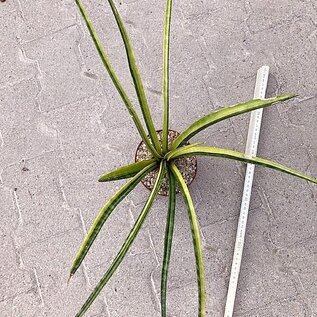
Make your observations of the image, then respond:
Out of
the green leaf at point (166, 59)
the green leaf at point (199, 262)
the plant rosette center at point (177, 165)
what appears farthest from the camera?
the plant rosette center at point (177, 165)

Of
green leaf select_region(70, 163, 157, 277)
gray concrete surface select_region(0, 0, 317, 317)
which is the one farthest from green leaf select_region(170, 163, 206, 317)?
gray concrete surface select_region(0, 0, 317, 317)

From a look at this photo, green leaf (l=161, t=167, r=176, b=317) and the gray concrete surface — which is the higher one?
the gray concrete surface

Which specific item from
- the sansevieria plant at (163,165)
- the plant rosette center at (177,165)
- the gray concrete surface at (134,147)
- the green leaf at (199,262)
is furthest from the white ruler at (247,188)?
the green leaf at (199,262)

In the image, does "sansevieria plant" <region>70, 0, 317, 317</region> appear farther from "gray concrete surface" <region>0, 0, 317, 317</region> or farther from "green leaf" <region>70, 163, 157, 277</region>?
"gray concrete surface" <region>0, 0, 317, 317</region>

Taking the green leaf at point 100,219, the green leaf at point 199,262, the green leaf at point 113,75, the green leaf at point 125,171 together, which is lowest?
the green leaf at point 199,262

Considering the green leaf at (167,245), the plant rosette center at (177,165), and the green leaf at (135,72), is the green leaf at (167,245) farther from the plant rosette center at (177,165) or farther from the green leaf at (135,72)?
the plant rosette center at (177,165)

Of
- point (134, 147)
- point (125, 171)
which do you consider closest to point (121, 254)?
point (125, 171)

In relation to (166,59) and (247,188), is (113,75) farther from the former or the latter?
(247,188)
